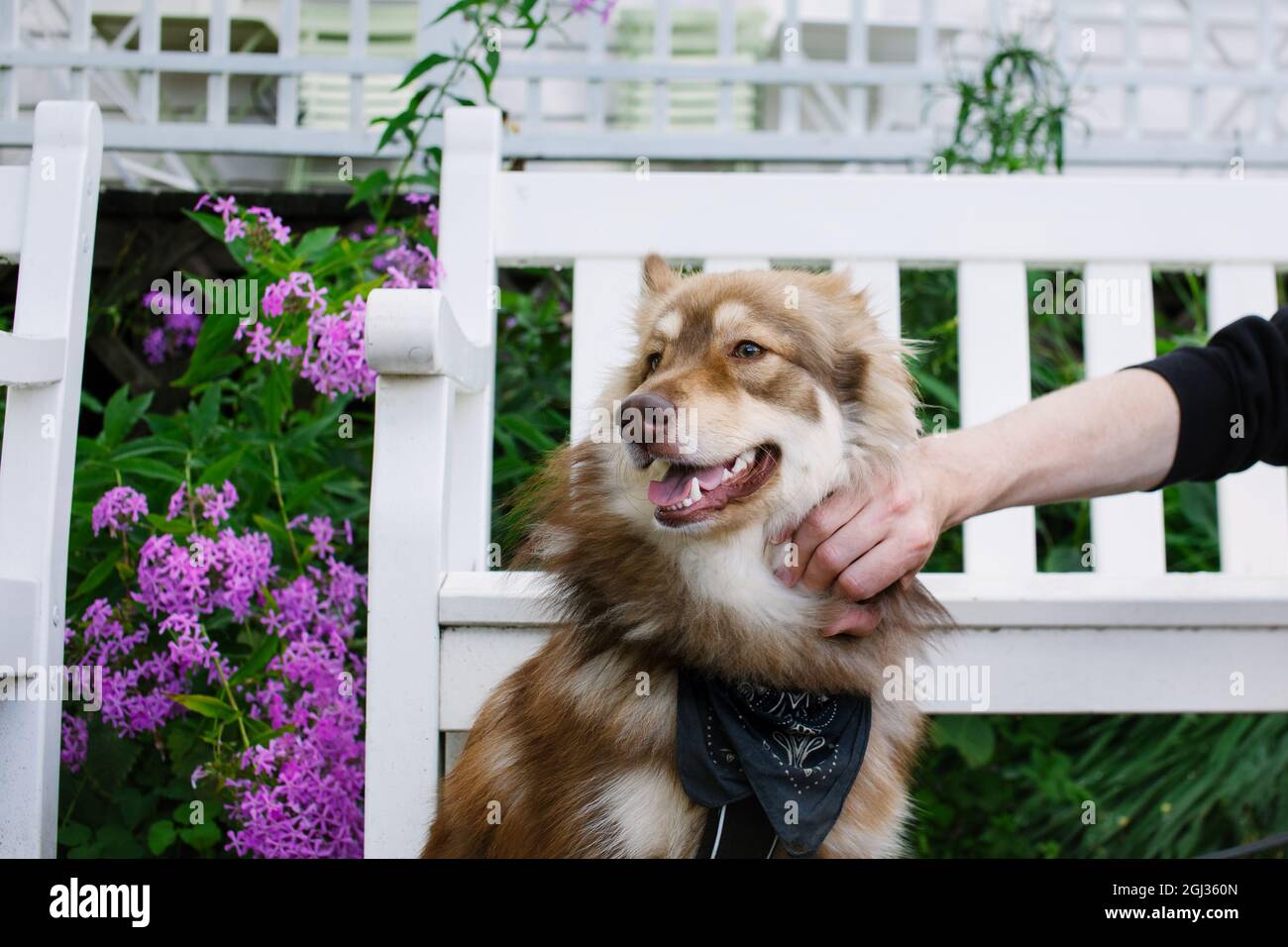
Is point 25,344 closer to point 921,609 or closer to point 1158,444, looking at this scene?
point 921,609

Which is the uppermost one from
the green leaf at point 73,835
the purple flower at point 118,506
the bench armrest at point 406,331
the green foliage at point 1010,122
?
the green foliage at point 1010,122

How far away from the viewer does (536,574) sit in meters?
1.88

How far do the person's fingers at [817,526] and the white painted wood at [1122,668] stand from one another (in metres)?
0.42

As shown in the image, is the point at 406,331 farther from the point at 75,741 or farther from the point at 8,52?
the point at 8,52

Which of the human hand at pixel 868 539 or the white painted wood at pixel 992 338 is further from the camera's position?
the white painted wood at pixel 992 338

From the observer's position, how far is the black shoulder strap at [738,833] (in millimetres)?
1585

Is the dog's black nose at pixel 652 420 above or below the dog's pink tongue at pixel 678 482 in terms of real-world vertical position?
above

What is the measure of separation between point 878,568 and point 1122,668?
2.23 ft

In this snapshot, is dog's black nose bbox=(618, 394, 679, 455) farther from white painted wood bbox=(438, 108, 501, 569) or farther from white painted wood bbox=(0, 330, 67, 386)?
white painted wood bbox=(0, 330, 67, 386)

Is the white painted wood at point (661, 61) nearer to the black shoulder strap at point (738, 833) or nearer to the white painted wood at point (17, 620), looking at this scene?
the white painted wood at point (17, 620)

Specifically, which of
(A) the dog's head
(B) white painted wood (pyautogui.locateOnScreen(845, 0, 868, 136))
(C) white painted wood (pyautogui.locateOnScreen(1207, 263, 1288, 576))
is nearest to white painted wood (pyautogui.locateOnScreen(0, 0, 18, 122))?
(B) white painted wood (pyautogui.locateOnScreen(845, 0, 868, 136))

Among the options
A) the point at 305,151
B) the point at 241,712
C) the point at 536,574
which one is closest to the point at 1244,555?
the point at 536,574

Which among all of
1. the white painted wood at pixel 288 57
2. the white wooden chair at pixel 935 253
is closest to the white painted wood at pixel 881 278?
the white wooden chair at pixel 935 253
